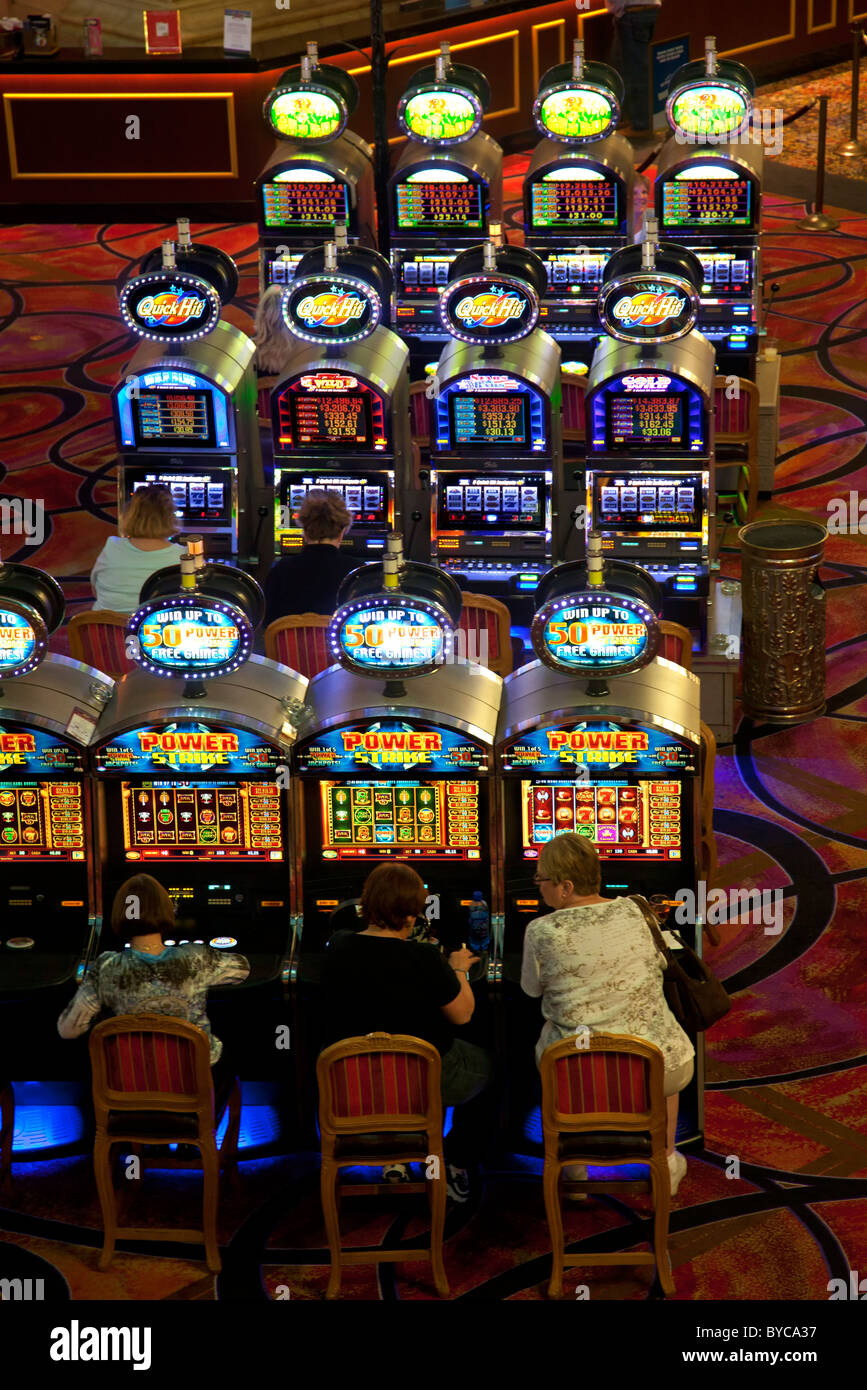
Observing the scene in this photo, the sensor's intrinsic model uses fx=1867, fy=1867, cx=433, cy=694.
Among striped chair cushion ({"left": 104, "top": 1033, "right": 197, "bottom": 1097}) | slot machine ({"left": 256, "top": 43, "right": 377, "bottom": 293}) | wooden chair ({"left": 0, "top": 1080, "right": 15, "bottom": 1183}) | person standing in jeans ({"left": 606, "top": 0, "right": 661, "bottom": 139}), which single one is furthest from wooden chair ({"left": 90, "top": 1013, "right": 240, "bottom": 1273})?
person standing in jeans ({"left": 606, "top": 0, "right": 661, "bottom": 139})

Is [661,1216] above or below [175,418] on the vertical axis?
below

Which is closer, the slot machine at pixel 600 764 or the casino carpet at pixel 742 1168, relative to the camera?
the casino carpet at pixel 742 1168

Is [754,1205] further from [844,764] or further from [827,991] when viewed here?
[844,764]

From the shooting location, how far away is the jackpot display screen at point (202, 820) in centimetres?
758

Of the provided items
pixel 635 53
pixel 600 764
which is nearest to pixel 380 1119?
pixel 600 764

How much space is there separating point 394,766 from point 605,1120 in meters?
1.67

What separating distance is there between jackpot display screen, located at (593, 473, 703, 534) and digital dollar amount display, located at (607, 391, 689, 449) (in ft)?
0.66

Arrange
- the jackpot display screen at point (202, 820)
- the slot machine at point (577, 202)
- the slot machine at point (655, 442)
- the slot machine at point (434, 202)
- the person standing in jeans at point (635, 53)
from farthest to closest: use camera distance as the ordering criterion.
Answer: the person standing in jeans at point (635, 53)
the slot machine at point (434, 202)
the slot machine at point (577, 202)
the slot machine at point (655, 442)
the jackpot display screen at point (202, 820)

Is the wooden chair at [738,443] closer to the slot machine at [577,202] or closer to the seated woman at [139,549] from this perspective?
the slot machine at [577,202]

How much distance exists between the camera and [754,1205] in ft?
23.7

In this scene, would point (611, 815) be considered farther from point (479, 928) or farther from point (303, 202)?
point (303, 202)

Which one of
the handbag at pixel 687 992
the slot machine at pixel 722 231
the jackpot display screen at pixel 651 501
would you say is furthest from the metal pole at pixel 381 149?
the handbag at pixel 687 992

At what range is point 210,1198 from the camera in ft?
22.8

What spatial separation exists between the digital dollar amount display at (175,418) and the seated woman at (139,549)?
1.42 meters
